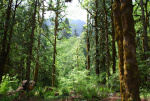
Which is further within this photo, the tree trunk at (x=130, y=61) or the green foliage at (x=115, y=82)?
the green foliage at (x=115, y=82)

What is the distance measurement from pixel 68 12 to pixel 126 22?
1017cm

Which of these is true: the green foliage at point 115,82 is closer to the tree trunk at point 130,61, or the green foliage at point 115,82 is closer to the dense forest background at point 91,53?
the dense forest background at point 91,53

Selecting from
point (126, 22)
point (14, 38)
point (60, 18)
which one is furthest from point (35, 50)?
point (126, 22)

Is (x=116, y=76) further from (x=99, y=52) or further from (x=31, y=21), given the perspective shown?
(x=31, y=21)

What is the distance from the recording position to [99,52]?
1315cm

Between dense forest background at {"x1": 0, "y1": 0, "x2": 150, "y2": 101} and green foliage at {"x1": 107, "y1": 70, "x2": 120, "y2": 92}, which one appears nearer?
dense forest background at {"x1": 0, "y1": 0, "x2": 150, "y2": 101}

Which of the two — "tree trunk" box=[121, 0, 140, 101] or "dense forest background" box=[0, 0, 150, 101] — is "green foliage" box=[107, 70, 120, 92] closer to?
"dense forest background" box=[0, 0, 150, 101]

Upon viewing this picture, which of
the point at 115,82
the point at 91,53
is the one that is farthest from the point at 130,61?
the point at 91,53

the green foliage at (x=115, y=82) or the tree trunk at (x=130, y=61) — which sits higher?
the tree trunk at (x=130, y=61)

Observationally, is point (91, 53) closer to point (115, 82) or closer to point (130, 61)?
point (115, 82)

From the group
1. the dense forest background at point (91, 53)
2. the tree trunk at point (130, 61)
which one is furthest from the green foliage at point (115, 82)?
the tree trunk at point (130, 61)

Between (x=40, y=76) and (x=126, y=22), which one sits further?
(x=40, y=76)

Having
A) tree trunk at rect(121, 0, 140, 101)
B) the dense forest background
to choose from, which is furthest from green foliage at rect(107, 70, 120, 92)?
tree trunk at rect(121, 0, 140, 101)

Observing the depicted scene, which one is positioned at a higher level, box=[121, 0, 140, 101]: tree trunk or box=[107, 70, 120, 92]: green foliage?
box=[121, 0, 140, 101]: tree trunk
